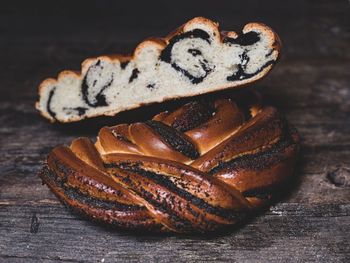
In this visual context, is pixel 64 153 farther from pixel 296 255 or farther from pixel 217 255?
pixel 296 255

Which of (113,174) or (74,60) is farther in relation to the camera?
(74,60)

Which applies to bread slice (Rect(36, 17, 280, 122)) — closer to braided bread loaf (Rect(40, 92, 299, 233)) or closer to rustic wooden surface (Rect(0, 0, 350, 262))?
braided bread loaf (Rect(40, 92, 299, 233))

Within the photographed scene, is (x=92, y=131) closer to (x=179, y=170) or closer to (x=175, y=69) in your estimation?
(x=175, y=69)

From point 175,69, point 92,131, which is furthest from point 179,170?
point 92,131

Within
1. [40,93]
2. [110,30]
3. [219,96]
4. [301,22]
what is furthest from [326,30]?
[40,93]

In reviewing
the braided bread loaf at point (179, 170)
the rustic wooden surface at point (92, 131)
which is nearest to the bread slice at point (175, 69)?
the braided bread loaf at point (179, 170)

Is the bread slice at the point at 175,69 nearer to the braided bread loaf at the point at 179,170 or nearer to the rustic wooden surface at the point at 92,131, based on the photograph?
the braided bread loaf at the point at 179,170
